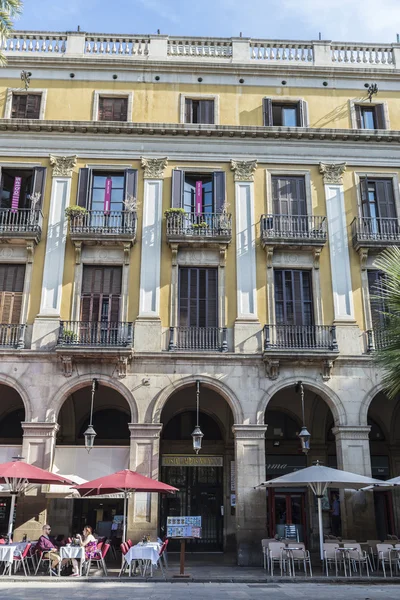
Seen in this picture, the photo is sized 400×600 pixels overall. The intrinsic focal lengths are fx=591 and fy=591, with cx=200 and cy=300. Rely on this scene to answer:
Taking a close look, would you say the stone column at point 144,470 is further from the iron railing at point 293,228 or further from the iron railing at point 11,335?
the iron railing at point 293,228

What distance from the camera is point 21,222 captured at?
22.8m

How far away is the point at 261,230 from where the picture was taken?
75.9 ft

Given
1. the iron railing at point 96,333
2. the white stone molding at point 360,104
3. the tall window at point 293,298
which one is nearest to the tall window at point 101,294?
the iron railing at point 96,333

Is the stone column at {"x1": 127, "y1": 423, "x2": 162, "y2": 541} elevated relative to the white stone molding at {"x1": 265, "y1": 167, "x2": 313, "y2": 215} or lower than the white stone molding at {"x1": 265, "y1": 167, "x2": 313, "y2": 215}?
lower

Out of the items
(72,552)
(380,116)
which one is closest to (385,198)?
(380,116)

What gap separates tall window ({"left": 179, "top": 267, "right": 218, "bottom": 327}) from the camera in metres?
22.3

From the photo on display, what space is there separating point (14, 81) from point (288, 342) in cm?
1575

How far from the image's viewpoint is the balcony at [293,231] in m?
22.7

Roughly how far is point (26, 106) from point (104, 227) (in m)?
6.76

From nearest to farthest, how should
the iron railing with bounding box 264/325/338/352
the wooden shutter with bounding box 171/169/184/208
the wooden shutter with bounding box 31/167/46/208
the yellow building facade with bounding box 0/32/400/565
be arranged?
the yellow building facade with bounding box 0/32/400/565 < the iron railing with bounding box 264/325/338/352 < the wooden shutter with bounding box 31/167/46/208 < the wooden shutter with bounding box 171/169/184/208

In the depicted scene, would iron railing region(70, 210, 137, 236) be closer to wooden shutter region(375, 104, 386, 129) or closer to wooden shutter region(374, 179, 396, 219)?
wooden shutter region(374, 179, 396, 219)

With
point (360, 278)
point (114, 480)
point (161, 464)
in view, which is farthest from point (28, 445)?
point (360, 278)

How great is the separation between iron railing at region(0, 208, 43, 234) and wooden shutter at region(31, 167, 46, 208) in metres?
0.57

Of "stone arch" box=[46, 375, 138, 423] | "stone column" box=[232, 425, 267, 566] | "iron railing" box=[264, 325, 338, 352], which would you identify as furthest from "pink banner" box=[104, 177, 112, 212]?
"stone column" box=[232, 425, 267, 566]
